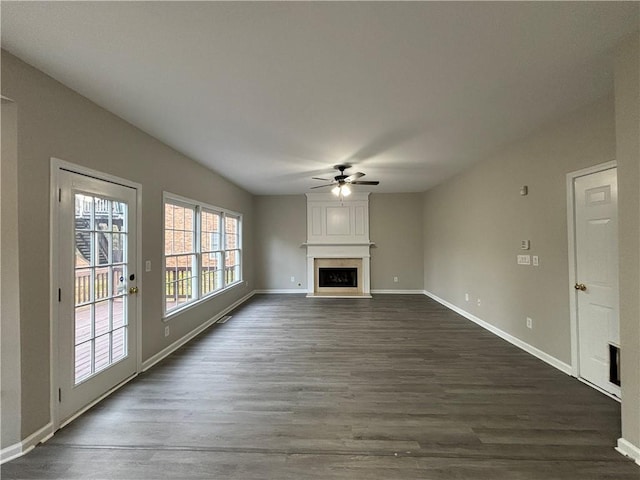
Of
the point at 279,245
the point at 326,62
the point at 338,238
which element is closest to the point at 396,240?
the point at 338,238

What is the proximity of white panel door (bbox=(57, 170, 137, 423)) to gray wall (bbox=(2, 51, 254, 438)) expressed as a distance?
0.13 metres

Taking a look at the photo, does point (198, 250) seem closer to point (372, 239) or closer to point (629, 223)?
point (372, 239)

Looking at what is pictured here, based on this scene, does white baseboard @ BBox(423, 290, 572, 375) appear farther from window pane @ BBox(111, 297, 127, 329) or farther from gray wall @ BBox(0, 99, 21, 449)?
gray wall @ BBox(0, 99, 21, 449)

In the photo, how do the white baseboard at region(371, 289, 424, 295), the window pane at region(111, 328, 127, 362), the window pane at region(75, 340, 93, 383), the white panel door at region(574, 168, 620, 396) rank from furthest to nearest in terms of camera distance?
the white baseboard at region(371, 289, 424, 295)
the window pane at region(111, 328, 127, 362)
the white panel door at region(574, 168, 620, 396)
the window pane at region(75, 340, 93, 383)

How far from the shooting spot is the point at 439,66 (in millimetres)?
2045

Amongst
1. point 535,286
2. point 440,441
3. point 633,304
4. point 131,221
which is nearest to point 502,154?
point 535,286

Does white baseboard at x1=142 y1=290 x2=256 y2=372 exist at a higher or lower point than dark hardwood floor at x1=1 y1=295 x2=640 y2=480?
higher

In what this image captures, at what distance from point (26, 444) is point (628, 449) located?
12.9 ft

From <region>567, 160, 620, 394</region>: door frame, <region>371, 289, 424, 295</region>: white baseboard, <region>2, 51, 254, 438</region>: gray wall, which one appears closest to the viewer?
<region>2, 51, 254, 438</region>: gray wall

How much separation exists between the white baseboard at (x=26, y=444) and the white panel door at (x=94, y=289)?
120mm

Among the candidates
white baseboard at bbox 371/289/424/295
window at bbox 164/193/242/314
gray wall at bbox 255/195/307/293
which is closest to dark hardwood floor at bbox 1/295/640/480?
window at bbox 164/193/242/314

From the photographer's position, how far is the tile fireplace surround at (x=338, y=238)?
7594 millimetres

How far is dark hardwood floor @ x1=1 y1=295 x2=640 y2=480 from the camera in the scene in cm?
179

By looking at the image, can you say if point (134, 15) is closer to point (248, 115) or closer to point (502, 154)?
point (248, 115)
